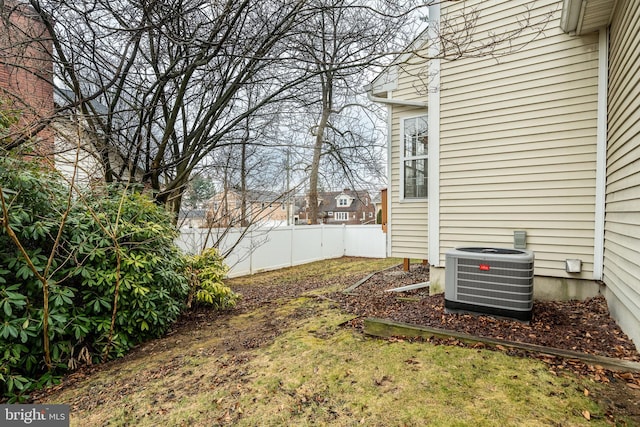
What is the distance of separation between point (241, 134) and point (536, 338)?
5.64m

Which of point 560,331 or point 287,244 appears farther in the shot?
point 287,244

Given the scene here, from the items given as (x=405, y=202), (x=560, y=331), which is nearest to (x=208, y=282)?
(x=405, y=202)

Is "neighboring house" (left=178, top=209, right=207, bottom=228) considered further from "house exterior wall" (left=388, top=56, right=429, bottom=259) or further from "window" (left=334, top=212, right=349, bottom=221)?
"window" (left=334, top=212, right=349, bottom=221)

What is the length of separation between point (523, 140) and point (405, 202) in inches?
82.1

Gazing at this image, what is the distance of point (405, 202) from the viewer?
5.81 meters

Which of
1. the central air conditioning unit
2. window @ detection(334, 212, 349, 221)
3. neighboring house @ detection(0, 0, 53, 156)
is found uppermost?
neighboring house @ detection(0, 0, 53, 156)

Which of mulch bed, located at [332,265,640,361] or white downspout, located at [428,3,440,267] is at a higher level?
white downspout, located at [428,3,440,267]

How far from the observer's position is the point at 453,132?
188 inches

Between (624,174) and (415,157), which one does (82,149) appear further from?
(624,174)

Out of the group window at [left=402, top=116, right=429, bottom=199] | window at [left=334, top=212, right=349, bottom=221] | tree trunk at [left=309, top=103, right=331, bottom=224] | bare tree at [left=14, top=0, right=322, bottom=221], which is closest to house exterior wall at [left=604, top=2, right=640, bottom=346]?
window at [left=402, top=116, right=429, bottom=199]

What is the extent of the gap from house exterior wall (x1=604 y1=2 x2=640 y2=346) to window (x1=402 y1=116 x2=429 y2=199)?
253 centimetres

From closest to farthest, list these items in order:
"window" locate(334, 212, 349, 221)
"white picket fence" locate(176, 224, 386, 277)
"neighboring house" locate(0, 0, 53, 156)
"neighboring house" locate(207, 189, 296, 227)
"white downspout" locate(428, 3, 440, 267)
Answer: "neighboring house" locate(0, 0, 53, 156), "white downspout" locate(428, 3, 440, 267), "neighboring house" locate(207, 189, 296, 227), "white picket fence" locate(176, 224, 386, 277), "window" locate(334, 212, 349, 221)

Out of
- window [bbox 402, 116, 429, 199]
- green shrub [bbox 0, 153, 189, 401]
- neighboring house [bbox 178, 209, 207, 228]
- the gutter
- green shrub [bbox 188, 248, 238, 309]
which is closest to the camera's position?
green shrub [bbox 0, 153, 189, 401]

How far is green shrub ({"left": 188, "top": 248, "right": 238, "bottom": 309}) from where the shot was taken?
5.01 m
